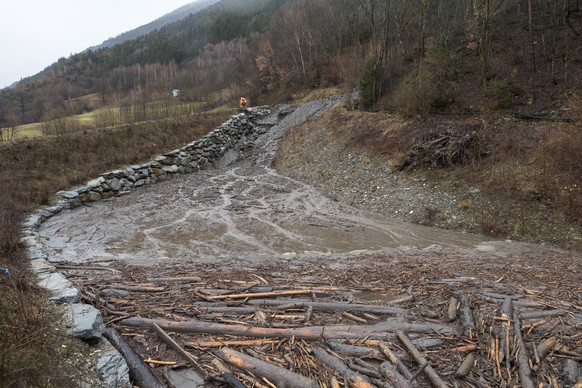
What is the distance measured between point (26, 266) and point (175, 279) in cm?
317

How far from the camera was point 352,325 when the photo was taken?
12.3 feet

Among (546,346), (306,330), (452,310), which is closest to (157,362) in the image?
(306,330)

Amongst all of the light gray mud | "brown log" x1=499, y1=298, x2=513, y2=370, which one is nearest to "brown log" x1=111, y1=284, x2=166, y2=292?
the light gray mud

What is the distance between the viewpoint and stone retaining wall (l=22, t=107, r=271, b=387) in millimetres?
3189

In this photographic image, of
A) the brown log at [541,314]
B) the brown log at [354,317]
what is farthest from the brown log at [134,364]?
the brown log at [541,314]

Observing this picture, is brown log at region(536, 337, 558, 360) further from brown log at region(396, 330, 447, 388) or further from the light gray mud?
the light gray mud

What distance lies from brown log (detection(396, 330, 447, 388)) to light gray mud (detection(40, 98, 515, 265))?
185 inches

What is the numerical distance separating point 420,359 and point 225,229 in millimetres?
7949

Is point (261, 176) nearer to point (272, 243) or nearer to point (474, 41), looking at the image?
point (272, 243)

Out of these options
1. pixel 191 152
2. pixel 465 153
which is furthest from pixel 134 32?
pixel 465 153

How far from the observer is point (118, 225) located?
10773mm

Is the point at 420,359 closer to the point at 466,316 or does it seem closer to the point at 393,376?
the point at 393,376

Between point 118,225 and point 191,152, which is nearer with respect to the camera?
point 118,225

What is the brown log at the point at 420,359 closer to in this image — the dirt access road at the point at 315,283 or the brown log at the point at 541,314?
the dirt access road at the point at 315,283
